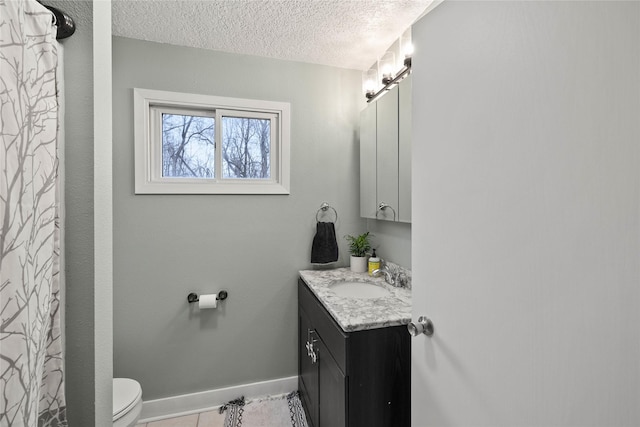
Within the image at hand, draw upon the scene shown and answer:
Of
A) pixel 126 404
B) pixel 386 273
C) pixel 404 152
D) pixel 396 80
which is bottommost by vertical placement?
pixel 126 404

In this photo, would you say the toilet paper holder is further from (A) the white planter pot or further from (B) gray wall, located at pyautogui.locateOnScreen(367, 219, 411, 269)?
(B) gray wall, located at pyautogui.locateOnScreen(367, 219, 411, 269)

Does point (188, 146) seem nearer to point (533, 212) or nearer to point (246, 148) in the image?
point (246, 148)

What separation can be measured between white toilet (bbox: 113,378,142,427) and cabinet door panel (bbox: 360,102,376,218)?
64.4 inches

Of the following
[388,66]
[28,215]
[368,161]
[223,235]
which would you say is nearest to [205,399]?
[223,235]

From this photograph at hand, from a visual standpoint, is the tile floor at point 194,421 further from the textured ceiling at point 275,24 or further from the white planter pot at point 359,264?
the textured ceiling at point 275,24

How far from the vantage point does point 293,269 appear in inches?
80.3

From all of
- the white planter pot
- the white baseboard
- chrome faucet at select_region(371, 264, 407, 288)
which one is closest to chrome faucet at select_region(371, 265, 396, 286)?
chrome faucet at select_region(371, 264, 407, 288)

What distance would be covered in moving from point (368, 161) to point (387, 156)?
0.87ft

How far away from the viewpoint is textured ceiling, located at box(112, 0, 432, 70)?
1468 millimetres

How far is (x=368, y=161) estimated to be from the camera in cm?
190

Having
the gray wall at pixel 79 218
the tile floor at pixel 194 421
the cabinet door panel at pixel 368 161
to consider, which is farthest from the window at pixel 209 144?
the tile floor at pixel 194 421

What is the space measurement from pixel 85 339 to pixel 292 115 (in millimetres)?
1675

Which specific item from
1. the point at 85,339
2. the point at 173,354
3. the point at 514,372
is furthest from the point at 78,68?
the point at 173,354

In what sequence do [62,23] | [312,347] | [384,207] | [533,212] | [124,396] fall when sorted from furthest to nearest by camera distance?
[384,207] < [312,347] < [124,396] < [62,23] < [533,212]
